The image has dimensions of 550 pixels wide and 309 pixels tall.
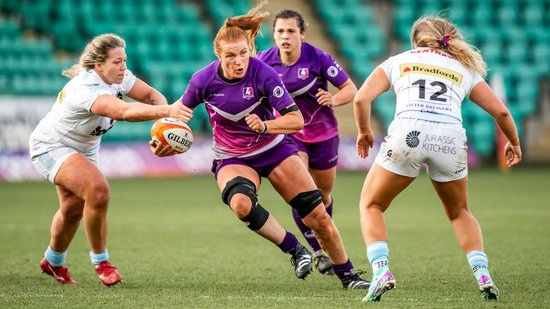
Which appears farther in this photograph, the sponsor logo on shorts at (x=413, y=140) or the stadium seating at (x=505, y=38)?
the stadium seating at (x=505, y=38)

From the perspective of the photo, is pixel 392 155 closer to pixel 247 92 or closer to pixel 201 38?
pixel 247 92

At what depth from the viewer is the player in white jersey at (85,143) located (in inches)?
296

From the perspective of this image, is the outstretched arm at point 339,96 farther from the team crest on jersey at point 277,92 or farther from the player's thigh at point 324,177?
the team crest on jersey at point 277,92

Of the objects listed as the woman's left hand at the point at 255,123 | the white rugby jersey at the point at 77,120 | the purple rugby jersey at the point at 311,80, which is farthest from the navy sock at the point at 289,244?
the white rugby jersey at the point at 77,120

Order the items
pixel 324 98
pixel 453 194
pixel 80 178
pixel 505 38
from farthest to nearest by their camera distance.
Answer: pixel 505 38, pixel 324 98, pixel 80 178, pixel 453 194

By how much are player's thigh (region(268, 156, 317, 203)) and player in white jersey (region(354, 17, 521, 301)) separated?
2.24 feet

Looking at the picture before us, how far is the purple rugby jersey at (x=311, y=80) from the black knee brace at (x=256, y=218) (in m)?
1.78

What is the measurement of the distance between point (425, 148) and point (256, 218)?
1.50 meters

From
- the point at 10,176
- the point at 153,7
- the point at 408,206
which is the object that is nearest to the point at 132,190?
the point at 10,176

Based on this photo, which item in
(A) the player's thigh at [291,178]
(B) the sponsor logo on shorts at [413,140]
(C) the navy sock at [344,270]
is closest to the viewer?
(B) the sponsor logo on shorts at [413,140]

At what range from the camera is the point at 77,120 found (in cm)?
771

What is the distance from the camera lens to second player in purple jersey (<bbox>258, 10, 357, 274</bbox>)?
339 inches

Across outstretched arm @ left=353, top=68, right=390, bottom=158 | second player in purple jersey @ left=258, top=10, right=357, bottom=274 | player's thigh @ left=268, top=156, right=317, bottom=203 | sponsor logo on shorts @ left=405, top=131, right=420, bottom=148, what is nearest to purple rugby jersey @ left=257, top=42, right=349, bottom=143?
second player in purple jersey @ left=258, top=10, right=357, bottom=274

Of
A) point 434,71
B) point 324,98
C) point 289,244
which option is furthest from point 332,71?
point 434,71
